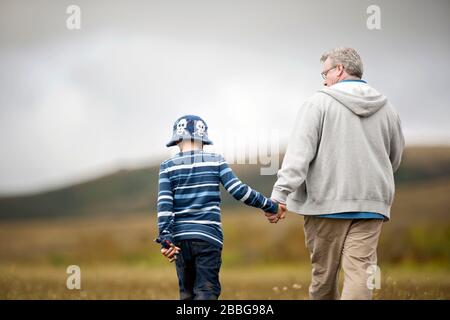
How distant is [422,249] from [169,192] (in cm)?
682

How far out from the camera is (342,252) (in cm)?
396

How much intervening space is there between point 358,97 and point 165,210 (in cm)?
131

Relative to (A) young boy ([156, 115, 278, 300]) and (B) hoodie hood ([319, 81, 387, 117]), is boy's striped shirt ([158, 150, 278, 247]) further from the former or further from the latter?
(B) hoodie hood ([319, 81, 387, 117])

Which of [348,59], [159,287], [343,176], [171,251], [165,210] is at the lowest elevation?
[159,287]

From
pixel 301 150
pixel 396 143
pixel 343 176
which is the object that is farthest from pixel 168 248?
pixel 396 143

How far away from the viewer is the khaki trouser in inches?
150

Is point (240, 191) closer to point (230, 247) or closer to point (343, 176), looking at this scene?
point (343, 176)

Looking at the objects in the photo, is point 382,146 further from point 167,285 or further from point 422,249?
point 422,249

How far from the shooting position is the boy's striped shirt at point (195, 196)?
3.92 meters

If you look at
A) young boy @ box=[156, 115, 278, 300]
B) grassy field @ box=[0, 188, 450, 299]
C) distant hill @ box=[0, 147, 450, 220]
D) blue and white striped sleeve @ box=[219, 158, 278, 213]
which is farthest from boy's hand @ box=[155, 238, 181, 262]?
distant hill @ box=[0, 147, 450, 220]

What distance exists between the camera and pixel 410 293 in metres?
5.64

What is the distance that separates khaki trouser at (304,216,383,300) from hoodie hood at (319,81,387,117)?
65cm

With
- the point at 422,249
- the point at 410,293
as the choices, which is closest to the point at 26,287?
the point at 410,293

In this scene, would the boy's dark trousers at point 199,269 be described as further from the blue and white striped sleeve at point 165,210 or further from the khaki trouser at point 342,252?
the khaki trouser at point 342,252
